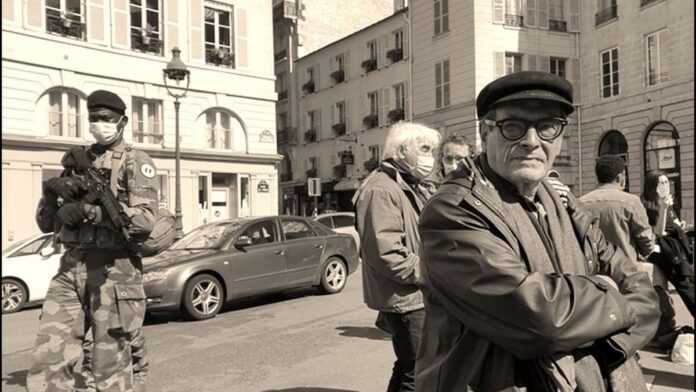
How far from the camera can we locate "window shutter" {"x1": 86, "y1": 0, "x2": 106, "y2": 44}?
22.7 metres

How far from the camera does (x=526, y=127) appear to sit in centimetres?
181

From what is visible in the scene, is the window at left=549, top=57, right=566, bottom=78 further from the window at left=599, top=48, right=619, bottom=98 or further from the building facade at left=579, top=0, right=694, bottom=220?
the window at left=599, top=48, right=619, bottom=98

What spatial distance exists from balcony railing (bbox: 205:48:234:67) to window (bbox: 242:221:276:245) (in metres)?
17.8

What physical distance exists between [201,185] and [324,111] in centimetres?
1566

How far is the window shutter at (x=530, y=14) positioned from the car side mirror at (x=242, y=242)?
74.3ft

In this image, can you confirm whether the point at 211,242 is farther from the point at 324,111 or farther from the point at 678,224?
the point at 324,111

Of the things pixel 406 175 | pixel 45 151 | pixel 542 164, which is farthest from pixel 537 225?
pixel 45 151

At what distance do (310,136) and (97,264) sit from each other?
37.8 m

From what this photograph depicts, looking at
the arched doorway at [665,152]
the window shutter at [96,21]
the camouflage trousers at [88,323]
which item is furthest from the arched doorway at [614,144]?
the camouflage trousers at [88,323]

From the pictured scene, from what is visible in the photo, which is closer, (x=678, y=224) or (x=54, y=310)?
(x=54, y=310)

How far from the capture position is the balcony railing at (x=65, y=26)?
21714 millimetres

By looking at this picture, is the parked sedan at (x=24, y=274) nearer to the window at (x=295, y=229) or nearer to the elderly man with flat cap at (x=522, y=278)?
the window at (x=295, y=229)

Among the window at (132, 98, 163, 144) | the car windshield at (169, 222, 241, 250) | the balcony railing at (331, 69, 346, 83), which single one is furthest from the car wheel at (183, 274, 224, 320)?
the balcony railing at (331, 69, 346, 83)

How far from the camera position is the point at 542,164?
183cm
